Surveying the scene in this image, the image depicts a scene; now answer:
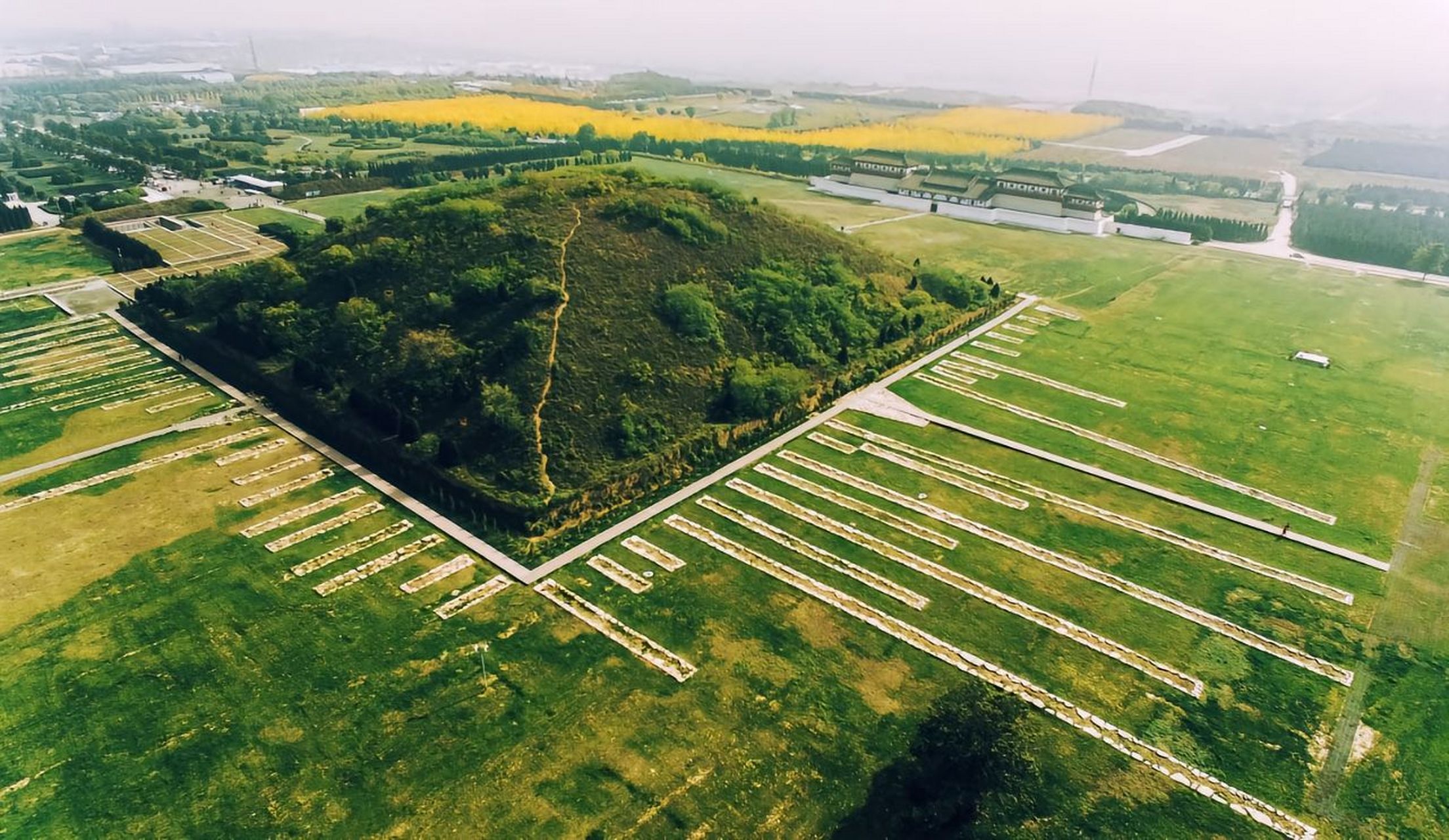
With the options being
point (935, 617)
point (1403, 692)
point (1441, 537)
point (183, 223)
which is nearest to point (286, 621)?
point (935, 617)

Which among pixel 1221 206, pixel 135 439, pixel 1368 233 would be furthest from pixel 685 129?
pixel 135 439

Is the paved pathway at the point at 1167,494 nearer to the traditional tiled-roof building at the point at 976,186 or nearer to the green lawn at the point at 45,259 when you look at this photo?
the traditional tiled-roof building at the point at 976,186

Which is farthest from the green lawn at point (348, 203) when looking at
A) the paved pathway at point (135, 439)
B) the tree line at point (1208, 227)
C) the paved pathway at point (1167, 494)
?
the tree line at point (1208, 227)

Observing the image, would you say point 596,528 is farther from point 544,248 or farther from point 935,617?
point 544,248

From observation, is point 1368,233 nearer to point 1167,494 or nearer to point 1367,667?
point 1167,494

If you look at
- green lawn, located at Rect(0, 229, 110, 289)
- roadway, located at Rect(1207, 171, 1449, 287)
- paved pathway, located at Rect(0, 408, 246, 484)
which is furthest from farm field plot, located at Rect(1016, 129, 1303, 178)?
green lawn, located at Rect(0, 229, 110, 289)

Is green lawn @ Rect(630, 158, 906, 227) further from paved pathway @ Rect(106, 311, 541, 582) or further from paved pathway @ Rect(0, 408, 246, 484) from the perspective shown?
paved pathway @ Rect(0, 408, 246, 484)
